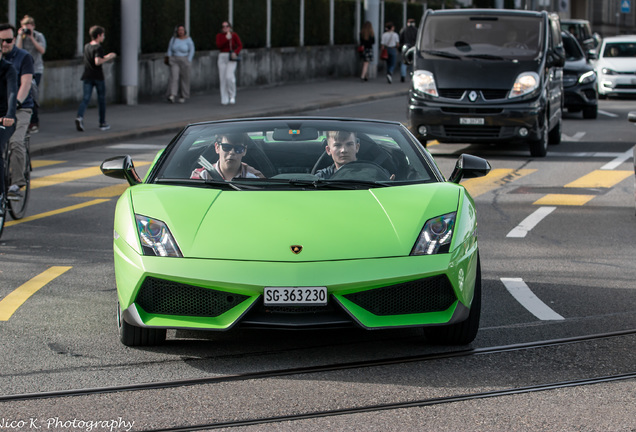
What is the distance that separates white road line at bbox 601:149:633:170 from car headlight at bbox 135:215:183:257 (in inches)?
435

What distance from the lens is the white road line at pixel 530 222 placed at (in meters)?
10.3

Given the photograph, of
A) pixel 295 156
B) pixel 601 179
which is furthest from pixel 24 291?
pixel 601 179

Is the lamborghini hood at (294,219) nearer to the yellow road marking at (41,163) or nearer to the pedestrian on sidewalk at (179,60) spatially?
the yellow road marking at (41,163)

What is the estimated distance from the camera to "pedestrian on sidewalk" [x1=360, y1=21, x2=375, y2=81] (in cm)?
3606

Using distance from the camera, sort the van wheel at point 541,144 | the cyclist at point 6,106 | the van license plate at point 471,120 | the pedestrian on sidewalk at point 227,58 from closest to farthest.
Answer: the cyclist at point 6,106 → the van license plate at point 471,120 → the van wheel at point 541,144 → the pedestrian on sidewalk at point 227,58

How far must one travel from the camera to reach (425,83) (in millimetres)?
16703

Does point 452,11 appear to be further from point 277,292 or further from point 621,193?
point 277,292

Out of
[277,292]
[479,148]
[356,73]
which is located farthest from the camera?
[356,73]

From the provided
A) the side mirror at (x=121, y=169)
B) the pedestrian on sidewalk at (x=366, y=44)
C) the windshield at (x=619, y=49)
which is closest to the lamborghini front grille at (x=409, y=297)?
the side mirror at (x=121, y=169)

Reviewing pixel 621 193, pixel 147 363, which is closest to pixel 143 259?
pixel 147 363

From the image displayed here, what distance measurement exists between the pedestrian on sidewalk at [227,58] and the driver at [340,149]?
1932cm

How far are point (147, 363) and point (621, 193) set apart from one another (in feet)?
29.2

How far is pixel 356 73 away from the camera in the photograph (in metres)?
40.1

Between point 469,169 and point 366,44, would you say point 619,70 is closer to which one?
point 366,44
